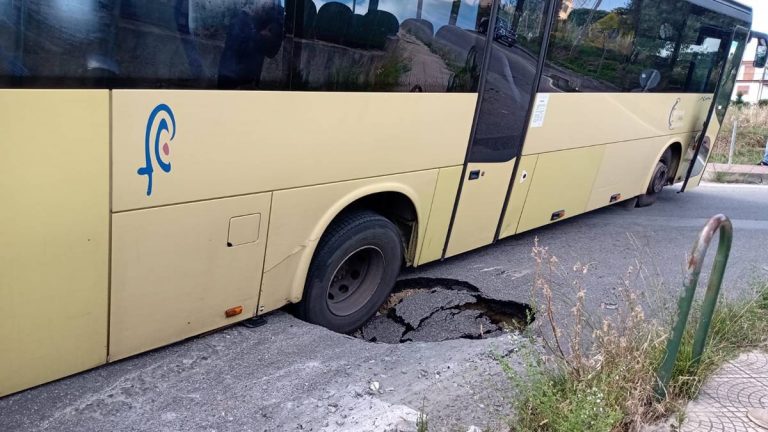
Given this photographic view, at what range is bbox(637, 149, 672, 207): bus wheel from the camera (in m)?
8.84

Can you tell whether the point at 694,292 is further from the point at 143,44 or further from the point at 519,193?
the point at 519,193

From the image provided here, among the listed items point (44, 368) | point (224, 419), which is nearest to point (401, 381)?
point (224, 419)

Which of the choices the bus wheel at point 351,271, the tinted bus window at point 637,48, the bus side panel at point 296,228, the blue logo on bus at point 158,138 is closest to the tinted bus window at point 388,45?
the bus side panel at point 296,228

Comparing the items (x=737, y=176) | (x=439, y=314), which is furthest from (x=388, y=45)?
(x=737, y=176)

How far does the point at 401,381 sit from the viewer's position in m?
3.64

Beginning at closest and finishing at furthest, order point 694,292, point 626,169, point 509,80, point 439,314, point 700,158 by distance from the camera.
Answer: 1. point 694,292
2. point 439,314
3. point 509,80
4. point 626,169
5. point 700,158

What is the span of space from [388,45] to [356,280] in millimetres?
1762

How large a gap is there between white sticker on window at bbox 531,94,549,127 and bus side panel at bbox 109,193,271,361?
2.98 meters

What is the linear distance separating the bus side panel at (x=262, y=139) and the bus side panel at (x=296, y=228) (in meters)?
0.08

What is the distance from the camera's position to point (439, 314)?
16.2ft

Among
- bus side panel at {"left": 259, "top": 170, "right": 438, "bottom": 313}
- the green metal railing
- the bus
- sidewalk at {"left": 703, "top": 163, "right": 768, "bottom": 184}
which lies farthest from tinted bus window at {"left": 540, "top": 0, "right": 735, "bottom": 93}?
sidewalk at {"left": 703, "top": 163, "right": 768, "bottom": 184}

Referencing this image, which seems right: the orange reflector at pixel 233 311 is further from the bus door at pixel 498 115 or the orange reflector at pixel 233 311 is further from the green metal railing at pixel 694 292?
the green metal railing at pixel 694 292

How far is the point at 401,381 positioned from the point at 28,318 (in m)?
1.94

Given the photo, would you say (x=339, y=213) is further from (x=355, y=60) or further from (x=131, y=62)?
(x=131, y=62)
